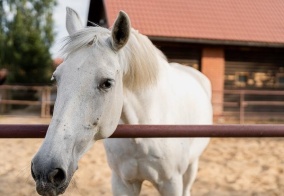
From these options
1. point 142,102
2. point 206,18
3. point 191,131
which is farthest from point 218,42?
point 191,131

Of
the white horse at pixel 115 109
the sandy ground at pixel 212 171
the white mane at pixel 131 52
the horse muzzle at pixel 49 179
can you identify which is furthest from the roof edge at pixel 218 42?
the horse muzzle at pixel 49 179

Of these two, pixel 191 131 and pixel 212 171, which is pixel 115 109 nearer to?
pixel 191 131

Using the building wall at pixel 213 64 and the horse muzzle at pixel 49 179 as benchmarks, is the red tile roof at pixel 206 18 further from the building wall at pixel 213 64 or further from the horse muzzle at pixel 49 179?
the horse muzzle at pixel 49 179

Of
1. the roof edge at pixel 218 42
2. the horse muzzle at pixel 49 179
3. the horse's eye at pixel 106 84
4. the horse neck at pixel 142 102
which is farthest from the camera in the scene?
the roof edge at pixel 218 42

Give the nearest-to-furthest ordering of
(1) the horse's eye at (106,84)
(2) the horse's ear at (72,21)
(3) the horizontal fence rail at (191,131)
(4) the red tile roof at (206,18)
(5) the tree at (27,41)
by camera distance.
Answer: (1) the horse's eye at (106,84) < (3) the horizontal fence rail at (191,131) < (2) the horse's ear at (72,21) < (4) the red tile roof at (206,18) < (5) the tree at (27,41)

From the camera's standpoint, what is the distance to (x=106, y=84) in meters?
1.68

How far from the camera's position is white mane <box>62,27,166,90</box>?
176cm

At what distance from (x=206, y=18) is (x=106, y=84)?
1171 centimetres

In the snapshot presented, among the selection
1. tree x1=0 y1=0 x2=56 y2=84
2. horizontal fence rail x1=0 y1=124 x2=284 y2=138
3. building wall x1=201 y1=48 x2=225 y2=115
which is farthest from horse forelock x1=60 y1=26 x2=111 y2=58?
tree x1=0 y1=0 x2=56 y2=84

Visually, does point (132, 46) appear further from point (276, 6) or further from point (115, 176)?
point (276, 6)

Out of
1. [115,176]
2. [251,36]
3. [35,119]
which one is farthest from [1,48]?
[115,176]

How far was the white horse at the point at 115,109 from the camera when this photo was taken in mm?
1461

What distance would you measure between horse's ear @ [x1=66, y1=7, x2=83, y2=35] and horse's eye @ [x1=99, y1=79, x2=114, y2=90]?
1.46 ft

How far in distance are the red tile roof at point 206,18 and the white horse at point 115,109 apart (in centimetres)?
884
